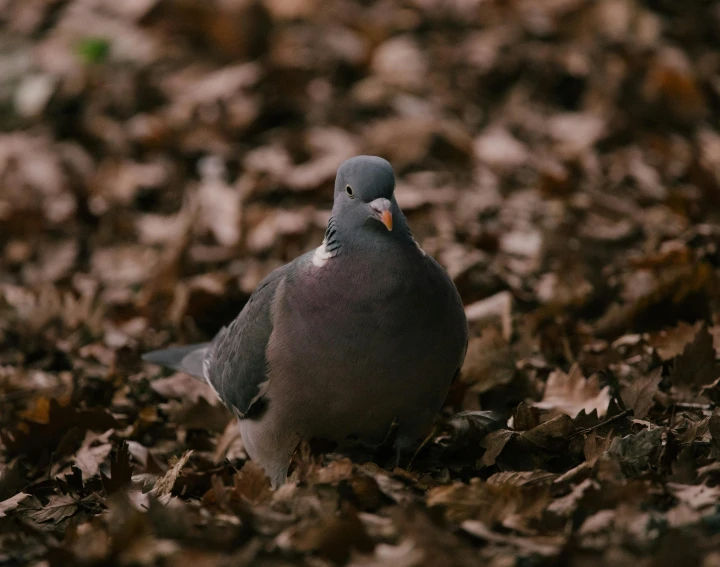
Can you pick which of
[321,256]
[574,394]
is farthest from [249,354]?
[574,394]

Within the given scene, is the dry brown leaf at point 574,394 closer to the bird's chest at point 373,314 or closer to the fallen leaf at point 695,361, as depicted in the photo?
the fallen leaf at point 695,361

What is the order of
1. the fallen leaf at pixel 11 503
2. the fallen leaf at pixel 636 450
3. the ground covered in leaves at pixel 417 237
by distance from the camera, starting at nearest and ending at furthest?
the ground covered in leaves at pixel 417 237 → the fallen leaf at pixel 636 450 → the fallen leaf at pixel 11 503

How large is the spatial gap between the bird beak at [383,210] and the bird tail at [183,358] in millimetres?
1352

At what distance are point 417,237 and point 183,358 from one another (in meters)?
1.69

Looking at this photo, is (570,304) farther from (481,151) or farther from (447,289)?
(481,151)

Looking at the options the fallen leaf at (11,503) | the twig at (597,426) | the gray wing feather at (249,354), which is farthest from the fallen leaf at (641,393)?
the fallen leaf at (11,503)

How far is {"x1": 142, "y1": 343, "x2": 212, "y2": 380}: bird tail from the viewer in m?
4.25

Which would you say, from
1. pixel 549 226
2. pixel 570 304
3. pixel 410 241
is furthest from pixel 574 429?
pixel 549 226

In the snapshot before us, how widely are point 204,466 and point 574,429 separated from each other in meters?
1.40

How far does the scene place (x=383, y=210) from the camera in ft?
10.4

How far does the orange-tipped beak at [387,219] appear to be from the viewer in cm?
310

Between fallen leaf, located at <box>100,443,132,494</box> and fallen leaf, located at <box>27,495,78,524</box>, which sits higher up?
fallen leaf, located at <box>100,443,132,494</box>

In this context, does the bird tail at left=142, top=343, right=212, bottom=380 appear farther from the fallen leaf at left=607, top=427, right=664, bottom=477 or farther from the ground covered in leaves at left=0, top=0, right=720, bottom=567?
the fallen leaf at left=607, top=427, right=664, bottom=477

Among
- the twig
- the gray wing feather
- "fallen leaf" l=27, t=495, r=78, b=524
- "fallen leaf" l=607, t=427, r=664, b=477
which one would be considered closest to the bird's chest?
the gray wing feather
